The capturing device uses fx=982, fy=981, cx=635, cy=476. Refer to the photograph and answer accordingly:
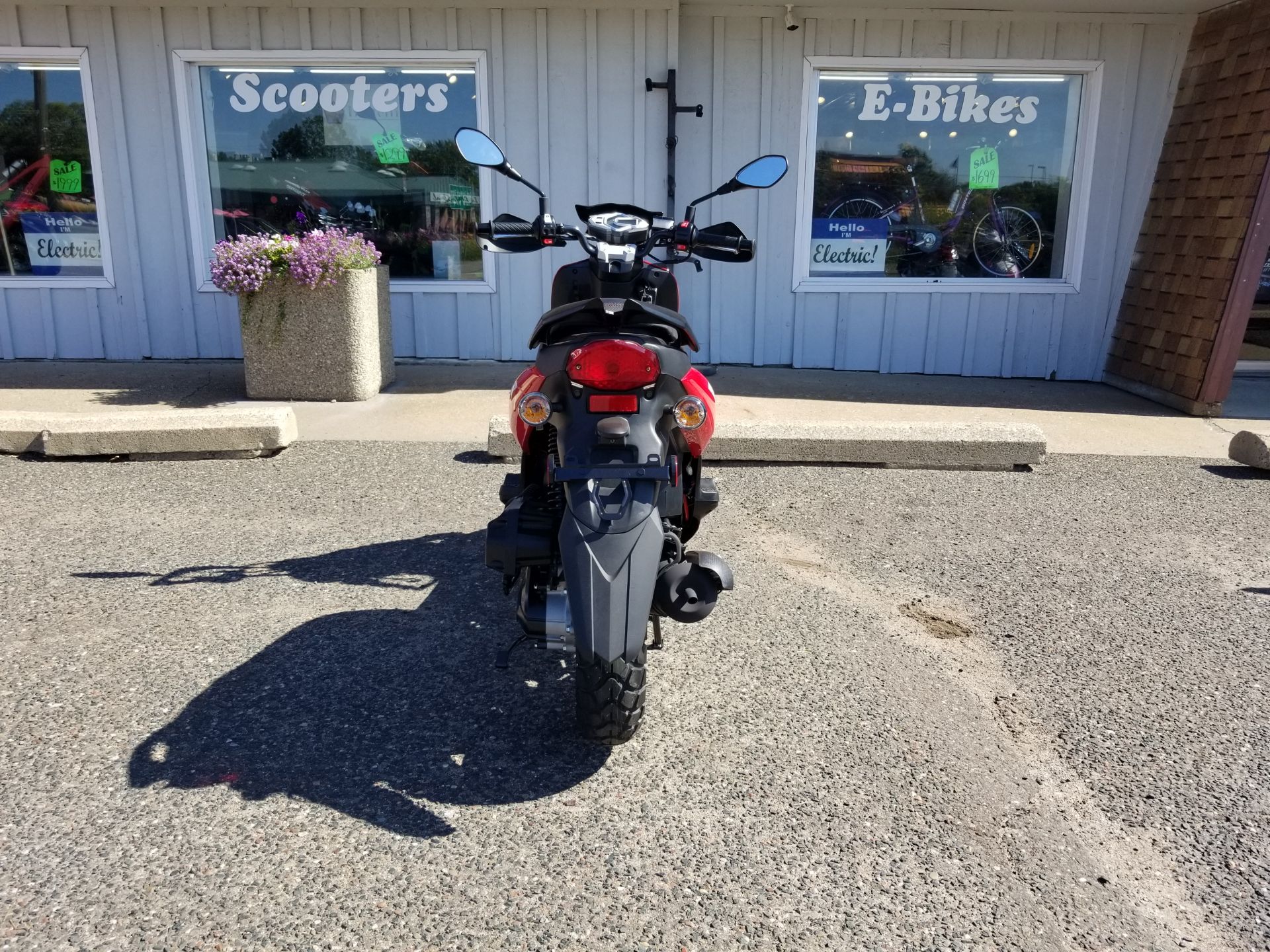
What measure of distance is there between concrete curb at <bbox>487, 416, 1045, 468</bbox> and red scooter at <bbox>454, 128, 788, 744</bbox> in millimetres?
2370

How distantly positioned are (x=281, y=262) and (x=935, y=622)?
4880 millimetres

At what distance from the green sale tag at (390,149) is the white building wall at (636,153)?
687 mm

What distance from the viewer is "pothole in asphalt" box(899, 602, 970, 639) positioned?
357cm

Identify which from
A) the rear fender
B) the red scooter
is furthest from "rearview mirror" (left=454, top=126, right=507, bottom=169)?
the rear fender

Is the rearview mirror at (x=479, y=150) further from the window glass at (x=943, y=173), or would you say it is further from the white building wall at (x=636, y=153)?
the window glass at (x=943, y=173)

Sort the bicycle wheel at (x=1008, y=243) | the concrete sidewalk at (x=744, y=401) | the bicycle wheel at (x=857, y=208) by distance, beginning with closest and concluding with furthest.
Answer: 1. the concrete sidewalk at (x=744, y=401)
2. the bicycle wheel at (x=857, y=208)
3. the bicycle wheel at (x=1008, y=243)

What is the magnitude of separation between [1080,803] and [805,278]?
20.6 ft

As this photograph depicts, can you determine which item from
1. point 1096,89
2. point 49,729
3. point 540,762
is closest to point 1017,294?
point 1096,89

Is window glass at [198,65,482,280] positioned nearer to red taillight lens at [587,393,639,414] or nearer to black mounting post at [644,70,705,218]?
black mounting post at [644,70,705,218]

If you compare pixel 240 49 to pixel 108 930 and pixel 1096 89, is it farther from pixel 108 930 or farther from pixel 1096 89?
pixel 108 930

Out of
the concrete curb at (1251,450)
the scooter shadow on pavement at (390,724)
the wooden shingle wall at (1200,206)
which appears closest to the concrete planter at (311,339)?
the scooter shadow on pavement at (390,724)

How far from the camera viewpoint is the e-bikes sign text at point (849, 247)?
832 centimetres

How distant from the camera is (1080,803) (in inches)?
101

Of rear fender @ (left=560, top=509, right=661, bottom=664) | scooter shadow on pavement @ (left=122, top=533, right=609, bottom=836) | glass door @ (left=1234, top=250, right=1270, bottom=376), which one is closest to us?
rear fender @ (left=560, top=509, right=661, bottom=664)
